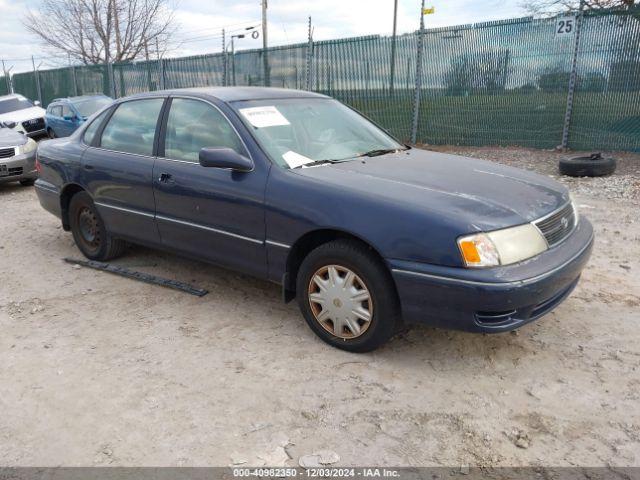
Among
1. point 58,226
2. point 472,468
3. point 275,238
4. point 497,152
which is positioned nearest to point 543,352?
point 472,468

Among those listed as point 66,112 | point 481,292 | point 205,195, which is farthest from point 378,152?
point 66,112

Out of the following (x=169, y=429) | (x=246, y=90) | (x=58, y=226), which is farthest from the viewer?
(x=58, y=226)

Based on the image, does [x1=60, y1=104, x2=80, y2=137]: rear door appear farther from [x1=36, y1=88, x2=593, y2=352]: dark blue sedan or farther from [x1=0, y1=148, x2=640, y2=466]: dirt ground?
[x1=0, y1=148, x2=640, y2=466]: dirt ground

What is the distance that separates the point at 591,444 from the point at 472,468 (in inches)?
23.8

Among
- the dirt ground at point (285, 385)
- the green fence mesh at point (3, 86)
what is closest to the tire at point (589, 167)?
the dirt ground at point (285, 385)

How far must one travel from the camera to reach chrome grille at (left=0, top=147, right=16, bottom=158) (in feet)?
29.6

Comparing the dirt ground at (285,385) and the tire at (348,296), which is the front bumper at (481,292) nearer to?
the tire at (348,296)

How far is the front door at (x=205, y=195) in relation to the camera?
3.68 metres

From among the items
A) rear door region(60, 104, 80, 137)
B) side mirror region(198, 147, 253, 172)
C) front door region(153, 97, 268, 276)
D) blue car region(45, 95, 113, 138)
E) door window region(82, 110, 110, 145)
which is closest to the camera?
side mirror region(198, 147, 253, 172)

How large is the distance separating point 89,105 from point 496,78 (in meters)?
10.7

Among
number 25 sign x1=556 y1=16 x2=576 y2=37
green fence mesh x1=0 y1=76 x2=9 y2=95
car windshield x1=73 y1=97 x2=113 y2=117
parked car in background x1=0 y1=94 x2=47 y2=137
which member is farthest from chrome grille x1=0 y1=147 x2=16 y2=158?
green fence mesh x1=0 y1=76 x2=9 y2=95

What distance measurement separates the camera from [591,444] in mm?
2527

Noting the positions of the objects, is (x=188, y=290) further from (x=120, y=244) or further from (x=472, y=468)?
(x=472, y=468)

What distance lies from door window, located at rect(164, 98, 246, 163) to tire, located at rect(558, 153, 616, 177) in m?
6.48
